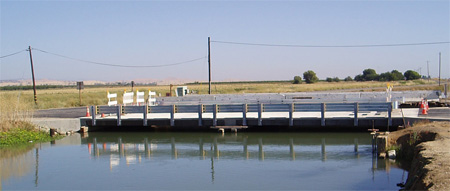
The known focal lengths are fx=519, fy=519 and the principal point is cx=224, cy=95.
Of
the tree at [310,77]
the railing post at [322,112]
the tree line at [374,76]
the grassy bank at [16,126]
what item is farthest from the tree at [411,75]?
the grassy bank at [16,126]

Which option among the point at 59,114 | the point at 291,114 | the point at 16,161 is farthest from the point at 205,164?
the point at 59,114

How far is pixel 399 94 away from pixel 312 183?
23.4m

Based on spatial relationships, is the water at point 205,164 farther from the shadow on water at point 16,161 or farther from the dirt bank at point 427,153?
the dirt bank at point 427,153

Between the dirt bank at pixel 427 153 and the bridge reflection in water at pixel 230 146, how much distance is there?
124 cm

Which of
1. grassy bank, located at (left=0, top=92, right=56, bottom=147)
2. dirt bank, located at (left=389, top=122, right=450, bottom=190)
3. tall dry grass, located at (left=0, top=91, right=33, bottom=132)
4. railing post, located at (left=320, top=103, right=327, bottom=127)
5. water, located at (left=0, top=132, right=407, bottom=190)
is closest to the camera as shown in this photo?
dirt bank, located at (left=389, top=122, right=450, bottom=190)

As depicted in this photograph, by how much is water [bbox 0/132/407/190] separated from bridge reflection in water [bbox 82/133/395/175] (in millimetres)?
39

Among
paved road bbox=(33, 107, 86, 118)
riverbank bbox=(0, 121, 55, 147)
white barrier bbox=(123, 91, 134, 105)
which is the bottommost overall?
riverbank bbox=(0, 121, 55, 147)

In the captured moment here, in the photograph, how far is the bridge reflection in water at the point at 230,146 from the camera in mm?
20505

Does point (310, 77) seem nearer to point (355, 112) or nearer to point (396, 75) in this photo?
point (396, 75)

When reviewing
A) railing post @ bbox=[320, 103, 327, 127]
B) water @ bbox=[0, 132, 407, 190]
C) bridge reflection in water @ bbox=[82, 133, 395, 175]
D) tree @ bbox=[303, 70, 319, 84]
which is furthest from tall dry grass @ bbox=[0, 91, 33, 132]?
tree @ bbox=[303, 70, 319, 84]

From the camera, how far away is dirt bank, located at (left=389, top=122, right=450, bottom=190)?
11.2 metres

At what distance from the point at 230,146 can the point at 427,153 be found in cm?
1052

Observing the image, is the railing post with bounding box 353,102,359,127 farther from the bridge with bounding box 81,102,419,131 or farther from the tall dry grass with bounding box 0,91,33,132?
the tall dry grass with bounding box 0,91,33,132

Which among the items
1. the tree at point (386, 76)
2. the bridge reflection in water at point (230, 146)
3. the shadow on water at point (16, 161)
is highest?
the tree at point (386, 76)
